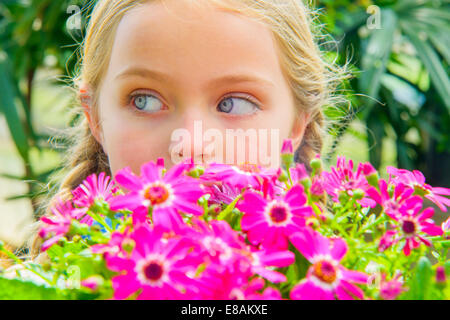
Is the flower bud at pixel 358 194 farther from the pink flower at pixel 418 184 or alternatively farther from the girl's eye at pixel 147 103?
the girl's eye at pixel 147 103

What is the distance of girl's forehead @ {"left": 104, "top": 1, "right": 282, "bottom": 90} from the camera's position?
59 centimetres

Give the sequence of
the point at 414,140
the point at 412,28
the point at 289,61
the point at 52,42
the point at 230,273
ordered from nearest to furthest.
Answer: the point at 230,273 < the point at 289,61 < the point at 412,28 < the point at 52,42 < the point at 414,140

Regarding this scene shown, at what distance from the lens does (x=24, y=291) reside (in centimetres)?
26

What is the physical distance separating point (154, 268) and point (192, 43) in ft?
1.32

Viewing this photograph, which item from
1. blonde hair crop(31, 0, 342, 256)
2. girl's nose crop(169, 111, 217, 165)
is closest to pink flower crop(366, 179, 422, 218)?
girl's nose crop(169, 111, 217, 165)

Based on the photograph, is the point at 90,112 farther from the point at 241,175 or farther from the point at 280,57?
the point at 241,175

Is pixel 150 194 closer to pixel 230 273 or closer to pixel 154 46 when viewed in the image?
pixel 230 273

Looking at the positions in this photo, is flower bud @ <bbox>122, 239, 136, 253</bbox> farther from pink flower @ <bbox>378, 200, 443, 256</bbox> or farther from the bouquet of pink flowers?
pink flower @ <bbox>378, 200, 443, 256</bbox>

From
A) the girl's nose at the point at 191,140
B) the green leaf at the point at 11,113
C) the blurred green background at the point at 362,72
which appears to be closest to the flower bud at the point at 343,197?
the girl's nose at the point at 191,140
